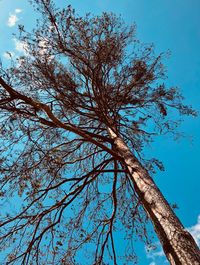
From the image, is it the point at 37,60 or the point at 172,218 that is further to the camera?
the point at 37,60

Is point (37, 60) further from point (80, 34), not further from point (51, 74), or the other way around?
point (80, 34)

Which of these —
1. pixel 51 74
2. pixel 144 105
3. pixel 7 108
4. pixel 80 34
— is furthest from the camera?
pixel 144 105

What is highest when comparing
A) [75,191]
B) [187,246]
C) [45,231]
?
[75,191]

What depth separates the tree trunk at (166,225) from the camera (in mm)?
2707

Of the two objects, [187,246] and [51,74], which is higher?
[51,74]

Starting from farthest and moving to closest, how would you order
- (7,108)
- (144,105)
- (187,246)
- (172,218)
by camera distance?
(144,105) → (7,108) → (172,218) → (187,246)

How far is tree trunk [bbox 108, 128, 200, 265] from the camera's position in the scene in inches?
107

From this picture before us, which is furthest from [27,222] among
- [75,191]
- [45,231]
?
[75,191]

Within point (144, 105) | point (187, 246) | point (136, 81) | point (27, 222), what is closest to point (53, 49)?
point (136, 81)

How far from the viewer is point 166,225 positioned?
3.06 meters

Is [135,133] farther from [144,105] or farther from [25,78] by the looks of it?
[25,78]

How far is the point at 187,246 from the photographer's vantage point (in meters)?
2.76

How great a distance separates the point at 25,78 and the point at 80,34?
1652 mm

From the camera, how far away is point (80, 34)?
20.5 feet
